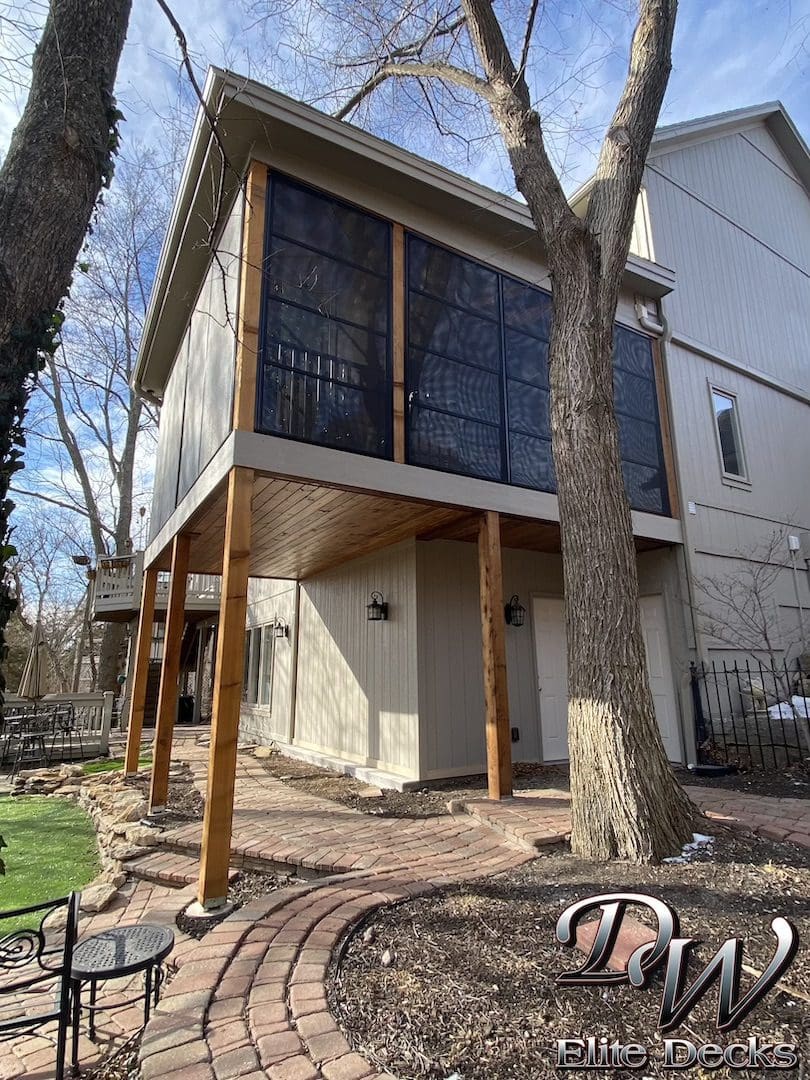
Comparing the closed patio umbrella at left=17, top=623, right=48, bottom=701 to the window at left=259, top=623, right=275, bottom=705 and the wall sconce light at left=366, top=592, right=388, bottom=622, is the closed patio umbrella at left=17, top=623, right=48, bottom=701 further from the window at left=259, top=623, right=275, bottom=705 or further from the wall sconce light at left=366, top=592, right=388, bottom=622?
the wall sconce light at left=366, top=592, right=388, bottom=622

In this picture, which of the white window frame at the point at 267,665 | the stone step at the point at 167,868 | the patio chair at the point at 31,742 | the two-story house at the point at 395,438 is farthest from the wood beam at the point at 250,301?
the patio chair at the point at 31,742

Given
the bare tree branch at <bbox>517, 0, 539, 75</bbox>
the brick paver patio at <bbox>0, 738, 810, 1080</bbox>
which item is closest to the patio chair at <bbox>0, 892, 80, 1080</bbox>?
the brick paver patio at <bbox>0, 738, 810, 1080</bbox>

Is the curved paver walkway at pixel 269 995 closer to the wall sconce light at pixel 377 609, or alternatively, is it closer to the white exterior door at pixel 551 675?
the wall sconce light at pixel 377 609

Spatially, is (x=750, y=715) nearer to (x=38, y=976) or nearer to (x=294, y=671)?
(x=294, y=671)

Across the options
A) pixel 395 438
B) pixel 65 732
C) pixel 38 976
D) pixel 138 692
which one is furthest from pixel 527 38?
pixel 65 732

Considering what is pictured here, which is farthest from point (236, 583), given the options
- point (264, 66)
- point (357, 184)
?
point (264, 66)

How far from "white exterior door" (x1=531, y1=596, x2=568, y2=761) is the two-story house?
3 centimetres

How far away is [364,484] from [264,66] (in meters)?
3.73

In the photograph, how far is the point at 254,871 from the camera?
3.93 meters

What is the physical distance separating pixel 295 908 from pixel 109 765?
24.5 ft

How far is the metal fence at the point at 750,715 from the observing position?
619cm

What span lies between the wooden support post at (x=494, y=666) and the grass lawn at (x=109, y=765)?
5.50 metres

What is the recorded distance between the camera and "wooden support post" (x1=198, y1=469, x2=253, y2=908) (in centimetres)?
348

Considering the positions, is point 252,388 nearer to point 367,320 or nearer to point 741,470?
point 367,320
